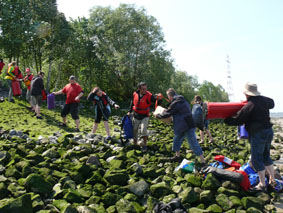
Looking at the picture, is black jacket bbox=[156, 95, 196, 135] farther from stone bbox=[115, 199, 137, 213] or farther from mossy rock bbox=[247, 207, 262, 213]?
stone bbox=[115, 199, 137, 213]

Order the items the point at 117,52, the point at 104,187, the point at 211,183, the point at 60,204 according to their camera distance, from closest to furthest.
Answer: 1. the point at 60,204
2. the point at 104,187
3. the point at 211,183
4. the point at 117,52

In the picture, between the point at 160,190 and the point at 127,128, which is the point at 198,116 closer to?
the point at 127,128

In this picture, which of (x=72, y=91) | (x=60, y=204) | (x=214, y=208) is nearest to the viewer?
(x=60, y=204)

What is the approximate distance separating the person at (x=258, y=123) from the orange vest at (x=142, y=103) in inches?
131

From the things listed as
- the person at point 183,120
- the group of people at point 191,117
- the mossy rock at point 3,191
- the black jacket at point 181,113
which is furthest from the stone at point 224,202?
the mossy rock at point 3,191

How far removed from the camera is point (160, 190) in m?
4.93

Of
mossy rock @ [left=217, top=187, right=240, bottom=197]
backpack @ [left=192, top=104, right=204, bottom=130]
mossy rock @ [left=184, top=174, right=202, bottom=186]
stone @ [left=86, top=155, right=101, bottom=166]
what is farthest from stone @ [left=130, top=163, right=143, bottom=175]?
backpack @ [left=192, top=104, right=204, bottom=130]

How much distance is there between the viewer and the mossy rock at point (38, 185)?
15.2 ft

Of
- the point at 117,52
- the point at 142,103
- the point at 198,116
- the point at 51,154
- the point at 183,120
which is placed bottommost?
the point at 51,154

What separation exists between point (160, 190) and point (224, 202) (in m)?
1.22

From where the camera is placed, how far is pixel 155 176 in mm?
5934

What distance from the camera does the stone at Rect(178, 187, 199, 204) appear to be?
4.73 m

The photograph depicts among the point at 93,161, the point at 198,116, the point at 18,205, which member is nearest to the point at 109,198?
the point at 18,205

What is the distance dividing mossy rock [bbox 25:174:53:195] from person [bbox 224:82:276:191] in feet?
13.1
